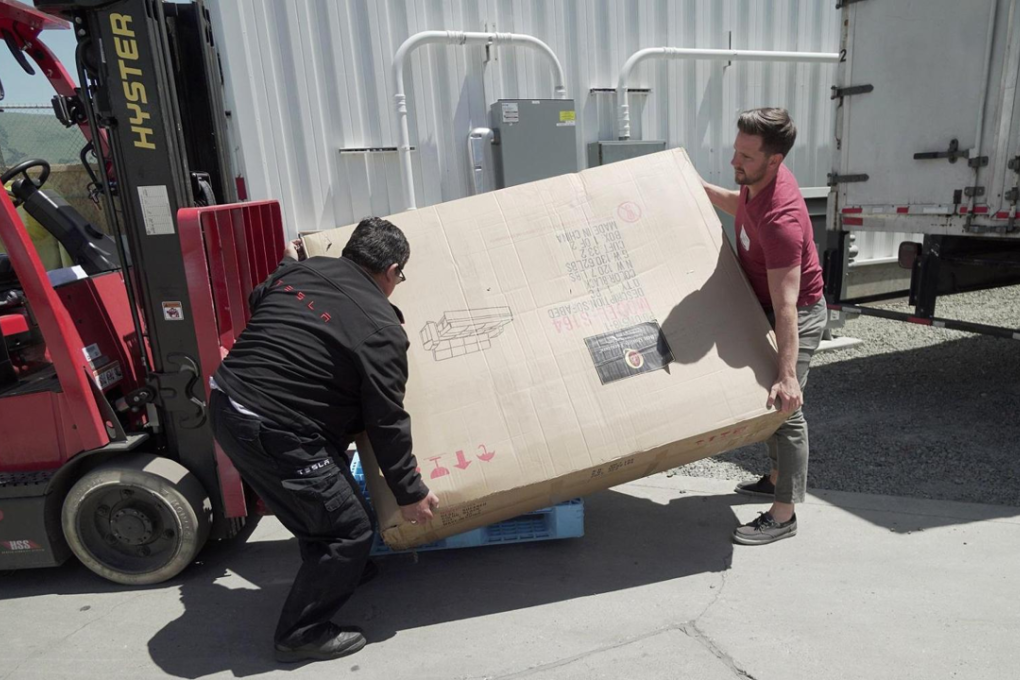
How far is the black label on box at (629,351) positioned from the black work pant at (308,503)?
1.11 metres

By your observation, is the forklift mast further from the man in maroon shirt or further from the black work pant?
the man in maroon shirt

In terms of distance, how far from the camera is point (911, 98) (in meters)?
4.59

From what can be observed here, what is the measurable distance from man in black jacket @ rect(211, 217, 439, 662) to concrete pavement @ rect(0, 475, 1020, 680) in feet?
1.09

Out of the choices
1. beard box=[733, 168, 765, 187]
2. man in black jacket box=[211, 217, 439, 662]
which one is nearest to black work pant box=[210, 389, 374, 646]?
man in black jacket box=[211, 217, 439, 662]

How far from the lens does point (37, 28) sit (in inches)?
133

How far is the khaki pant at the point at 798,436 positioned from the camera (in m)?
3.06

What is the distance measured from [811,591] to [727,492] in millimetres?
953

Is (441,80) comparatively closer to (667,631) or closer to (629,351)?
(629,351)

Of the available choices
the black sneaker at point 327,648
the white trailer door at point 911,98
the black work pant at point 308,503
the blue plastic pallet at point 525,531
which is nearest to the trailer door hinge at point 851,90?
the white trailer door at point 911,98

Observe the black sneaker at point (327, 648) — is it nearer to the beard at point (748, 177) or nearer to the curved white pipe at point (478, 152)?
the beard at point (748, 177)

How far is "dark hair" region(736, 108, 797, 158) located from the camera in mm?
2740

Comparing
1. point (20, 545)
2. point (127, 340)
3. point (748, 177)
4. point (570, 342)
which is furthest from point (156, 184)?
point (748, 177)

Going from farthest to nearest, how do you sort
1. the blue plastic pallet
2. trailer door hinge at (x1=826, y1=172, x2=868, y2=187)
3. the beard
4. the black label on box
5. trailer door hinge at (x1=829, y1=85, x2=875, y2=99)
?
trailer door hinge at (x1=826, y1=172, x2=868, y2=187)
trailer door hinge at (x1=829, y1=85, x2=875, y2=99)
the blue plastic pallet
the beard
the black label on box

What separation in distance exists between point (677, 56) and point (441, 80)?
7.58 ft
